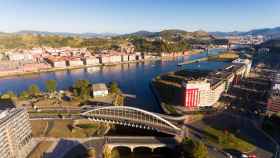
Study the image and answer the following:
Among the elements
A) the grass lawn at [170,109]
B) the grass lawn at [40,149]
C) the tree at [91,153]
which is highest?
the grass lawn at [170,109]

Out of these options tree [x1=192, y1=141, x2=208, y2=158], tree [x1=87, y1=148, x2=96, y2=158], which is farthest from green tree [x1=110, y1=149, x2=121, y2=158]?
tree [x1=192, y1=141, x2=208, y2=158]

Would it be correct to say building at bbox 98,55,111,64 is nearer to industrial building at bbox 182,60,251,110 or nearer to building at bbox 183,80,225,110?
industrial building at bbox 182,60,251,110

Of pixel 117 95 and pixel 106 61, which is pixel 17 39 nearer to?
pixel 106 61

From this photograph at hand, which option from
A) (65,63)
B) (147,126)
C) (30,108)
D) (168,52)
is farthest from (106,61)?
(147,126)

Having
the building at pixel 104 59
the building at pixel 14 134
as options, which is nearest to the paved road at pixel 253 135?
the building at pixel 14 134

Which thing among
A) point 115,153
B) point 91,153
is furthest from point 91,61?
point 91,153

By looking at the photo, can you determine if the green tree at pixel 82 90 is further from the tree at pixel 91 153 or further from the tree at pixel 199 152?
the tree at pixel 199 152

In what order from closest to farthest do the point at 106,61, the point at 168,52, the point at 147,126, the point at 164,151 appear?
1. the point at 164,151
2. the point at 147,126
3. the point at 106,61
4. the point at 168,52

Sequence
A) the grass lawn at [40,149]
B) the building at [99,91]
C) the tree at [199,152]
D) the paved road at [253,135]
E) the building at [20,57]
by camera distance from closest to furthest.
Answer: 1. the tree at [199,152]
2. the grass lawn at [40,149]
3. the paved road at [253,135]
4. the building at [99,91]
5. the building at [20,57]

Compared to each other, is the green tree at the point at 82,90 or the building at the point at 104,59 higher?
the building at the point at 104,59
